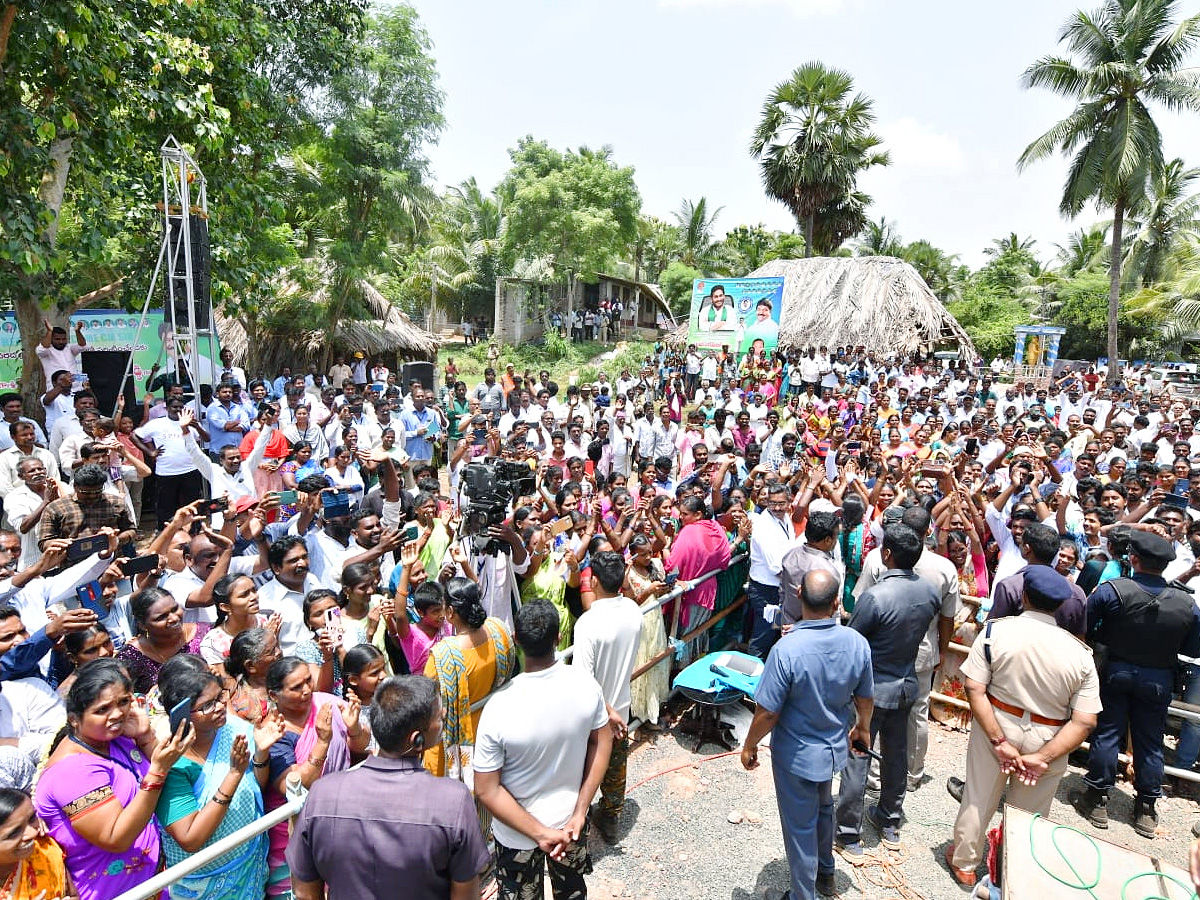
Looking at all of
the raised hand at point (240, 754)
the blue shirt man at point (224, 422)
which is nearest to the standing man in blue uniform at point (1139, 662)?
the raised hand at point (240, 754)

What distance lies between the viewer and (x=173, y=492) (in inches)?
307

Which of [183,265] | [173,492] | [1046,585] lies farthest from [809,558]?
[183,265]

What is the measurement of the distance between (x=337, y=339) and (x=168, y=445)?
11.9 meters

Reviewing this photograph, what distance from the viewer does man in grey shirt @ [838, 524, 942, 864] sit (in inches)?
156

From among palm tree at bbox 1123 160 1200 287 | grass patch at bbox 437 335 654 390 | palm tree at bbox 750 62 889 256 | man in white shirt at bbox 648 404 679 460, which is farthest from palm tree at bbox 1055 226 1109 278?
man in white shirt at bbox 648 404 679 460

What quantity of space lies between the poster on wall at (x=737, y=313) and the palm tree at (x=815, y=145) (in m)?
12.5

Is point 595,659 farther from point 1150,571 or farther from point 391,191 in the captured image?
point 391,191

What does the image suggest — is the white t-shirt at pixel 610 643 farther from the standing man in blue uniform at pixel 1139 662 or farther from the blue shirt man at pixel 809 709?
the standing man in blue uniform at pixel 1139 662

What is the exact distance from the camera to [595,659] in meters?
3.78

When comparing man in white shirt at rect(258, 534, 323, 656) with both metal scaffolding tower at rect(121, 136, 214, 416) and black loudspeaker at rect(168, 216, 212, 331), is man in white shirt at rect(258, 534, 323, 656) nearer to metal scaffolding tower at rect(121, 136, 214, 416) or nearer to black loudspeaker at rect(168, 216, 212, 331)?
metal scaffolding tower at rect(121, 136, 214, 416)

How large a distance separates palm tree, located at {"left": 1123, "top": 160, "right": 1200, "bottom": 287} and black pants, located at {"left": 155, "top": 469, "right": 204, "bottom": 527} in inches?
1558

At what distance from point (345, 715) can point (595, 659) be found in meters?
1.29

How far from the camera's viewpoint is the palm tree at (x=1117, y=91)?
20281mm

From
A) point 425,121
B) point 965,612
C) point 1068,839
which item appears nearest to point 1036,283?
point 425,121
